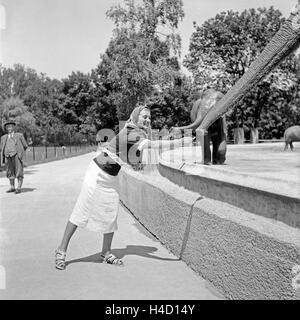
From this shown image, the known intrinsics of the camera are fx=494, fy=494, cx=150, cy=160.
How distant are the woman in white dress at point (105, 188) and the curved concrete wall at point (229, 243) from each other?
2.70ft

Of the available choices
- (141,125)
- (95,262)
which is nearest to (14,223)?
(95,262)

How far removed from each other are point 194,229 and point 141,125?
4.39ft

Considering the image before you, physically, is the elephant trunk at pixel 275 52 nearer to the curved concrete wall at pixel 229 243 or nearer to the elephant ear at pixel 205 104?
the curved concrete wall at pixel 229 243

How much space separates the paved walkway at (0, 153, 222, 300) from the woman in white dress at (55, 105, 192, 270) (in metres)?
0.31

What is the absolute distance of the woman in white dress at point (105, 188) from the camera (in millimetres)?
5500

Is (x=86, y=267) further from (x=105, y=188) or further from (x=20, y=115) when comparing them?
(x=20, y=115)

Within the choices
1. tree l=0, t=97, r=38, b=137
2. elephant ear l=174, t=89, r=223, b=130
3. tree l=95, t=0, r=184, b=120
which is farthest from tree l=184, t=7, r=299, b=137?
elephant ear l=174, t=89, r=223, b=130

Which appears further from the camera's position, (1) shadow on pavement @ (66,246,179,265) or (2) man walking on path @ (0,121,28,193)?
(2) man walking on path @ (0,121,28,193)

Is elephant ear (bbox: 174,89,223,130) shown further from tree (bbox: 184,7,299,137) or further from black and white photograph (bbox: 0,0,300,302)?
tree (bbox: 184,7,299,137)

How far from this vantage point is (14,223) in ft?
27.1

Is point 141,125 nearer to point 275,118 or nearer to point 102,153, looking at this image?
point 102,153

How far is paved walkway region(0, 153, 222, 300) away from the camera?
14.9 ft

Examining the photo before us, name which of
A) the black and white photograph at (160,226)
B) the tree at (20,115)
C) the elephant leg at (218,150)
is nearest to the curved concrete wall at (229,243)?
the black and white photograph at (160,226)

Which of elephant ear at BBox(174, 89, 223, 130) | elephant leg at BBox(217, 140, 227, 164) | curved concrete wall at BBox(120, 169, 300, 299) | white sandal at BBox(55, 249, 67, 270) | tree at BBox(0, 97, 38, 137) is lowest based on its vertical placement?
white sandal at BBox(55, 249, 67, 270)
